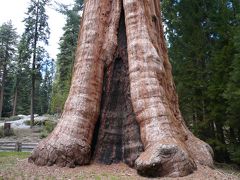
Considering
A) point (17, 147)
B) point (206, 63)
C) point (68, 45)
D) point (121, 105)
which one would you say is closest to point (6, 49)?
point (68, 45)

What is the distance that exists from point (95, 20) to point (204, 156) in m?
4.96

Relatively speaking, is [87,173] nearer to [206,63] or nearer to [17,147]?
[206,63]

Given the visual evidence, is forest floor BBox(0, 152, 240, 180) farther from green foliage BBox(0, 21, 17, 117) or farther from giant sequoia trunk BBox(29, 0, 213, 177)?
green foliage BBox(0, 21, 17, 117)

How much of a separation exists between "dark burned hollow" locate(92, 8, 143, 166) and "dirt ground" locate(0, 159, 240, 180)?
357 millimetres

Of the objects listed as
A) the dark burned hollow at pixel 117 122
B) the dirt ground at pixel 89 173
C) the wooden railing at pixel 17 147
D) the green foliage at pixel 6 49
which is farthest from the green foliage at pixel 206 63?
the green foliage at pixel 6 49

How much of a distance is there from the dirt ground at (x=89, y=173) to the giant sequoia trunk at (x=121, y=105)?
0.71ft

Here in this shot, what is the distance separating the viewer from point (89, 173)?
722cm

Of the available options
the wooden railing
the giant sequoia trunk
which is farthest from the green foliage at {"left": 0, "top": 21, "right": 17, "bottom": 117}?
the giant sequoia trunk

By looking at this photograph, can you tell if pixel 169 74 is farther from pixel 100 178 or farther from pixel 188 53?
pixel 188 53

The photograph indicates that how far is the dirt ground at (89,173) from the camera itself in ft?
22.1

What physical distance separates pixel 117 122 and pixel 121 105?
1.60ft

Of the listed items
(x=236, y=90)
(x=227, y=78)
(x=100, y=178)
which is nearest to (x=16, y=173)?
(x=100, y=178)

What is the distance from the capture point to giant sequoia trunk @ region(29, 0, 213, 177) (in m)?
7.25

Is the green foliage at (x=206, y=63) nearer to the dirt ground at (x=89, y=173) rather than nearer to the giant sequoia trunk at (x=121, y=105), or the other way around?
the giant sequoia trunk at (x=121, y=105)
